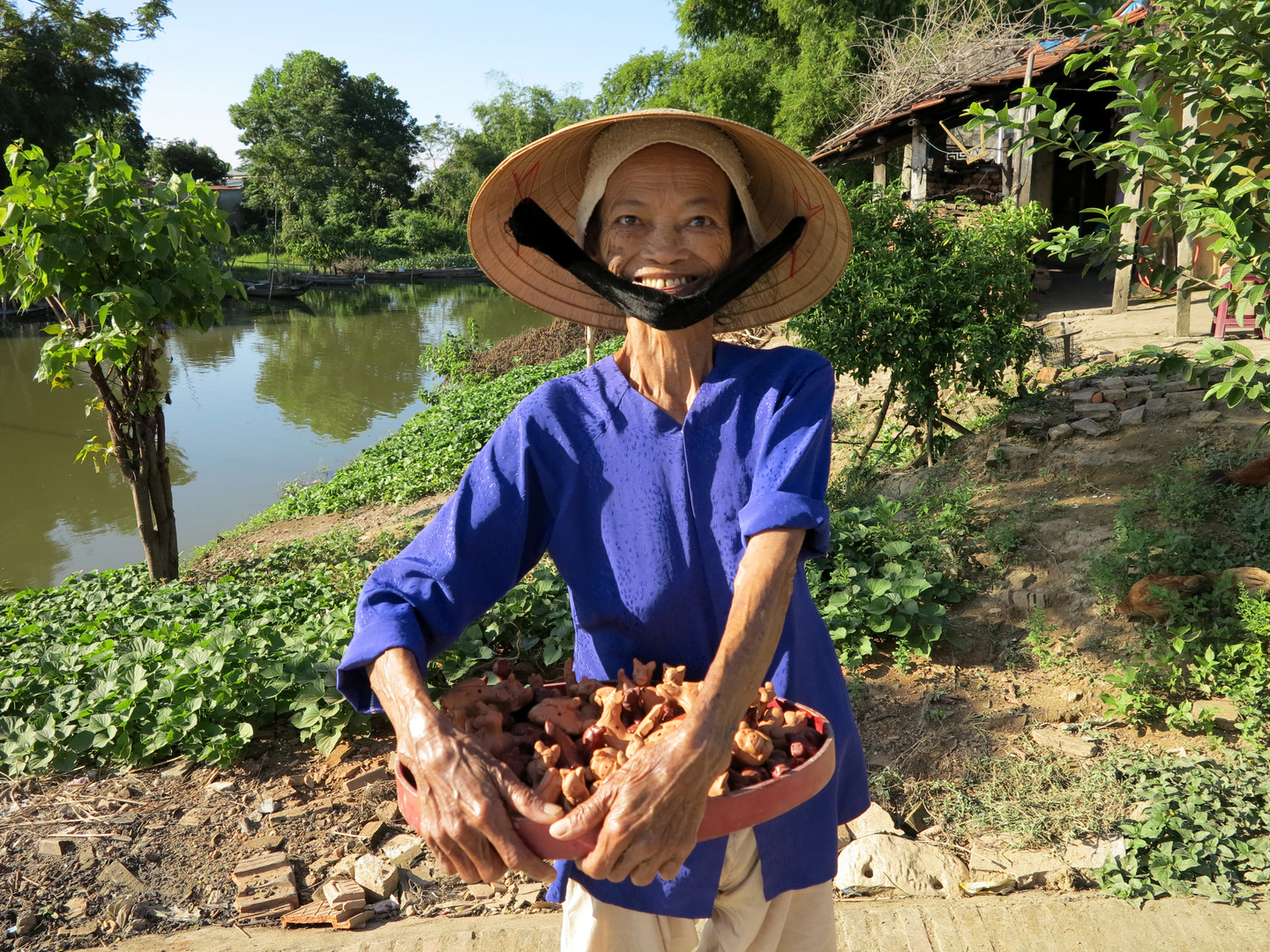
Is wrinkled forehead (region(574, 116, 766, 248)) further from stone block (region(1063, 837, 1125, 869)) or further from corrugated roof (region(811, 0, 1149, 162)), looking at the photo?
corrugated roof (region(811, 0, 1149, 162))

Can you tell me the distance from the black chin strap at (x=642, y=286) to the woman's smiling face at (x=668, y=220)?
0.03 meters

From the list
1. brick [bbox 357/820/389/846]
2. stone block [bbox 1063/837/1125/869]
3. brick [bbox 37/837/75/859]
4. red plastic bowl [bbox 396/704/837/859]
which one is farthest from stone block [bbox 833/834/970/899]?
brick [bbox 37/837/75/859]

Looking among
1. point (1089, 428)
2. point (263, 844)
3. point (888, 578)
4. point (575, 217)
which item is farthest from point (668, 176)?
point (1089, 428)

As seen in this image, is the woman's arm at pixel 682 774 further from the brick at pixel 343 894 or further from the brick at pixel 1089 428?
the brick at pixel 1089 428

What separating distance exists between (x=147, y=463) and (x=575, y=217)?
5563 mm

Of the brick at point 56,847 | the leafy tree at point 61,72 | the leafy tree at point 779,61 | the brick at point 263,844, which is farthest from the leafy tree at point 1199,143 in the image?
the leafy tree at point 61,72

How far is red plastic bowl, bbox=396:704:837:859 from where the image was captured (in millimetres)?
1058

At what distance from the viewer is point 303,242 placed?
133 ft

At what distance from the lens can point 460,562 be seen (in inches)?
54.7

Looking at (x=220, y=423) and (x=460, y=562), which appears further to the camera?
(x=220, y=423)

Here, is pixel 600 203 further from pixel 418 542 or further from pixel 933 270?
pixel 933 270

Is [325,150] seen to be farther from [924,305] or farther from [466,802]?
[466,802]

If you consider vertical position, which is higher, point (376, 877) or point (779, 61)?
point (779, 61)

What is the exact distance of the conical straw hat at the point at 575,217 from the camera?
5.11 feet
